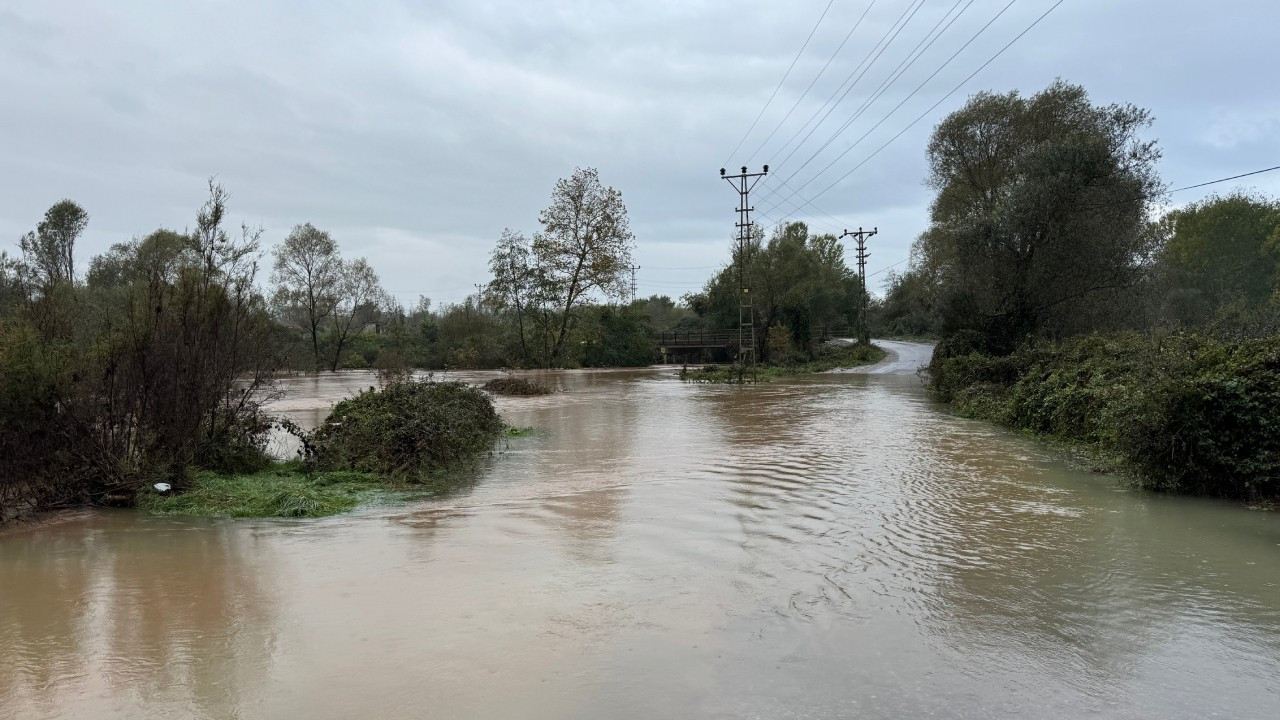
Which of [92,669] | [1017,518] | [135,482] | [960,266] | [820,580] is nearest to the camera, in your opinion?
[92,669]

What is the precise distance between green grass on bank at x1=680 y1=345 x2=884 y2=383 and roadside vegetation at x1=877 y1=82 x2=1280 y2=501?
7.45 meters

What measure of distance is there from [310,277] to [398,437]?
147ft

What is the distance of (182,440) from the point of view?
9180 mm

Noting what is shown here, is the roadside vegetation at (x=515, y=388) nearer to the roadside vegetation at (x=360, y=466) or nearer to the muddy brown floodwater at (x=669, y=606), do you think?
the roadside vegetation at (x=360, y=466)

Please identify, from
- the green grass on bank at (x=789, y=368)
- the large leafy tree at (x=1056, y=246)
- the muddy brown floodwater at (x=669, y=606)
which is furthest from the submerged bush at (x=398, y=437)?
the green grass on bank at (x=789, y=368)

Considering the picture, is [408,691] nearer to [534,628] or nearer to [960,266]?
[534,628]

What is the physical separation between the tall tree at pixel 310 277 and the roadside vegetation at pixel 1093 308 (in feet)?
130

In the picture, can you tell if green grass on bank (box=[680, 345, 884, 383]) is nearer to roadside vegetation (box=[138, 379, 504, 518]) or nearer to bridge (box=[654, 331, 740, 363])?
bridge (box=[654, 331, 740, 363])

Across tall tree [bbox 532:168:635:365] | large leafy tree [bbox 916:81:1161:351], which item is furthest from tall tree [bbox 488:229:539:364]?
large leafy tree [bbox 916:81:1161:351]

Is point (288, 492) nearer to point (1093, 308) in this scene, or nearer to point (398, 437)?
point (398, 437)

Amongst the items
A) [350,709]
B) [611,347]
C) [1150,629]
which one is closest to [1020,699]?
[1150,629]

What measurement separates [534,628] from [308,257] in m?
51.2

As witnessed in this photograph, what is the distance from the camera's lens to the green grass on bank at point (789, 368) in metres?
37.4

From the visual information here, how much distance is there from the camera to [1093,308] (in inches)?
939
